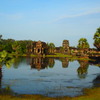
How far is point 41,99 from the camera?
25.2 metres

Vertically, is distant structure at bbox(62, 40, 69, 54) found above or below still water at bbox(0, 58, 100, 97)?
above

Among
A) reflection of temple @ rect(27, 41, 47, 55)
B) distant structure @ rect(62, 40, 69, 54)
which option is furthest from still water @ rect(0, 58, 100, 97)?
distant structure @ rect(62, 40, 69, 54)

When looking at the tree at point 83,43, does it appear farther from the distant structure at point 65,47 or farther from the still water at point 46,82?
the still water at point 46,82

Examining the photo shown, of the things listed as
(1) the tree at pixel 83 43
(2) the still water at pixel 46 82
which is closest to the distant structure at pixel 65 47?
(1) the tree at pixel 83 43

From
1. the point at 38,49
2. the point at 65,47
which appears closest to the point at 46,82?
the point at 38,49

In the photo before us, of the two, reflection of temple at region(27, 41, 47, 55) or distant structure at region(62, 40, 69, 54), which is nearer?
reflection of temple at region(27, 41, 47, 55)

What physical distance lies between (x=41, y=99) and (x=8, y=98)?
3889mm

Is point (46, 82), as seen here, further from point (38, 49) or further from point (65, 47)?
point (65, 47)

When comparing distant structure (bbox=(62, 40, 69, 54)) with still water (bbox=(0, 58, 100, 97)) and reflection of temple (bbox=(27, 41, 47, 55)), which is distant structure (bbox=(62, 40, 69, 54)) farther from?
still water (bbox=(0, 58, 100, 97))

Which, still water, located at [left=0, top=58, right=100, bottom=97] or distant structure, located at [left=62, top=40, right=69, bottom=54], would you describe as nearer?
still water, located at [left=0, top=58, right=100, bottom=97]

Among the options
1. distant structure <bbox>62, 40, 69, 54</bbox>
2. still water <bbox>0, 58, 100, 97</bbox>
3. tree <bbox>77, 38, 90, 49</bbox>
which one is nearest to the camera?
still water <bbox>0, 58, 100, 97</bbox>

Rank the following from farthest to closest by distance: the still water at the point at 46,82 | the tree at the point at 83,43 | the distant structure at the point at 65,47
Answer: the distant structure at the point at 65,47
the tree at the point at 83,43
the still water at the point at 46,82

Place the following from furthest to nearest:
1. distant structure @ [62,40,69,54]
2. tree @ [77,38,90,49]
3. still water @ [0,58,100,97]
Answer: distant structure @ [62,40,69,54] → tree @ [77,38,90,49] → still water @ [0,58,100,97]

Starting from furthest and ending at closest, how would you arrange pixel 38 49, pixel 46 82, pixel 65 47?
1. pixel 65 47
2. pixel 38 49
3. pixel 46 82
